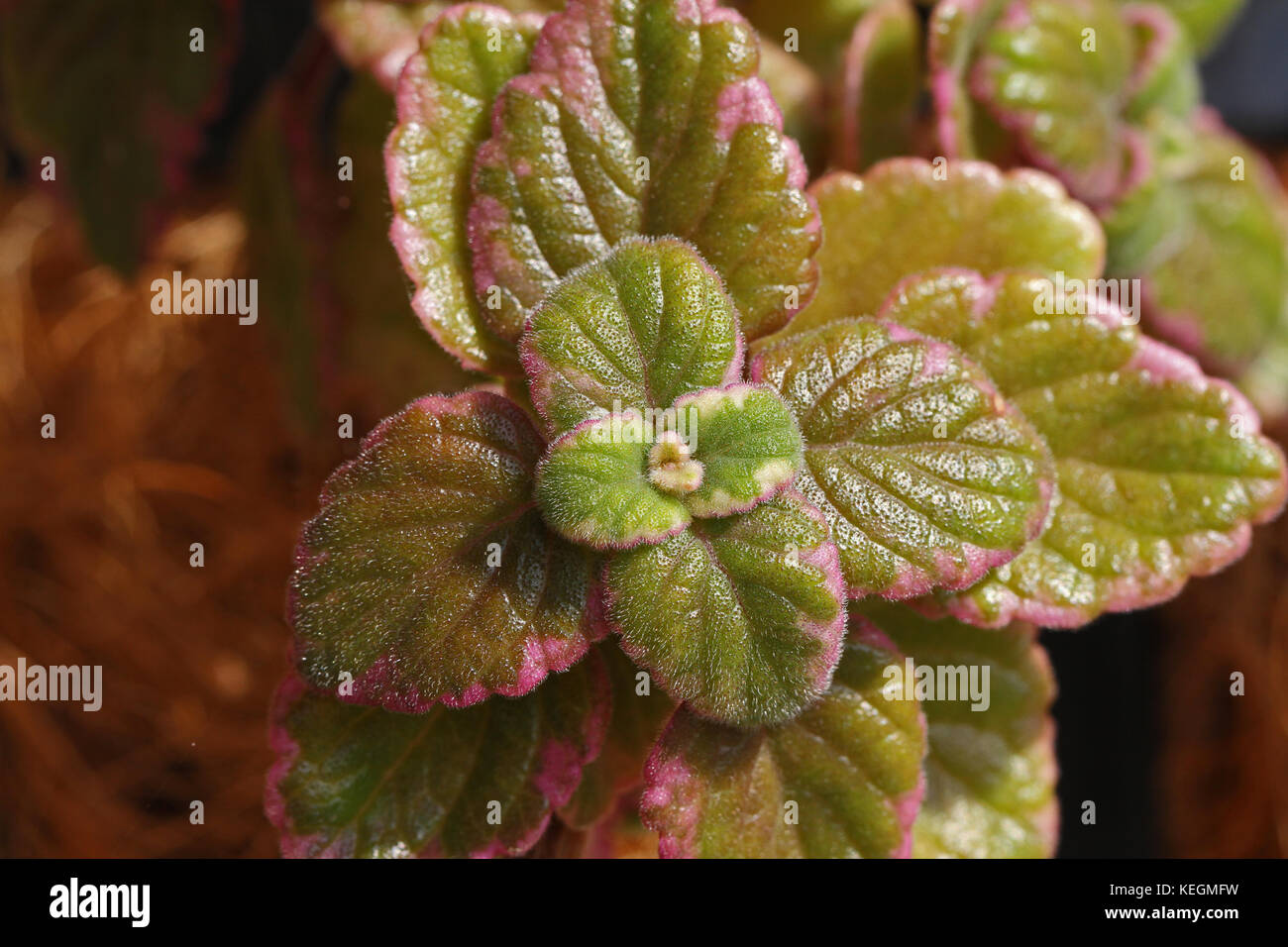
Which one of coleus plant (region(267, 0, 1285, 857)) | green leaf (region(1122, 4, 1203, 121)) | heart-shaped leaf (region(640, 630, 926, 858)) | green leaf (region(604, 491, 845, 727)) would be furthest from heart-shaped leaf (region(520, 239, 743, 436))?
green leaf (region(1122, 4, 1203, 121))

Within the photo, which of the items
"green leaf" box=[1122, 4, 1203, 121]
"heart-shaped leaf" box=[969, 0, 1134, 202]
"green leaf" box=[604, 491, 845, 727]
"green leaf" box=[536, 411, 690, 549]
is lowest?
"green leaf" box=[604, 491, 845, 727]

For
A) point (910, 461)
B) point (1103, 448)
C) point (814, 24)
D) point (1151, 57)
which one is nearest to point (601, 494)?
point (910, 461)

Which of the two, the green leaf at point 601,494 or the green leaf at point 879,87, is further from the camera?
the green leaf at point 879,87

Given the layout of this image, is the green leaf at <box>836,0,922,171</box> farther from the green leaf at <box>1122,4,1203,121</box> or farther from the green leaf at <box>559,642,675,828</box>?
the green leaf at <box>559,642,675,828</box>

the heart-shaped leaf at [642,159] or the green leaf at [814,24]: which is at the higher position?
the green leaf at [814,24]

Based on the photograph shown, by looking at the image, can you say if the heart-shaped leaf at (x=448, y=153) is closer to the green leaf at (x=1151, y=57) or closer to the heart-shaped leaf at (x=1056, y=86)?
the heart-shaped leaf at (x=1056, y=86)

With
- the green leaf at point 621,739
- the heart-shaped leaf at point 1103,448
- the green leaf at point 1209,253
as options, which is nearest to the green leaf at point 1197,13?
the green leaf at point 1209,253

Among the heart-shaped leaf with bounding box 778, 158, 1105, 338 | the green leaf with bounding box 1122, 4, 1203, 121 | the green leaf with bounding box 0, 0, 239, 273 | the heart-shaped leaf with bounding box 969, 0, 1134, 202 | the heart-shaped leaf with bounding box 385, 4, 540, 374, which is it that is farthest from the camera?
the green leaf with bounding box 0, 0, 239, 273

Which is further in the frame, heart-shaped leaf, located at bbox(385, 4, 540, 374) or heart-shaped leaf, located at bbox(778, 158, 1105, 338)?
heart-shaped leaf, located at bbox(778, 158, 1105, 338)
